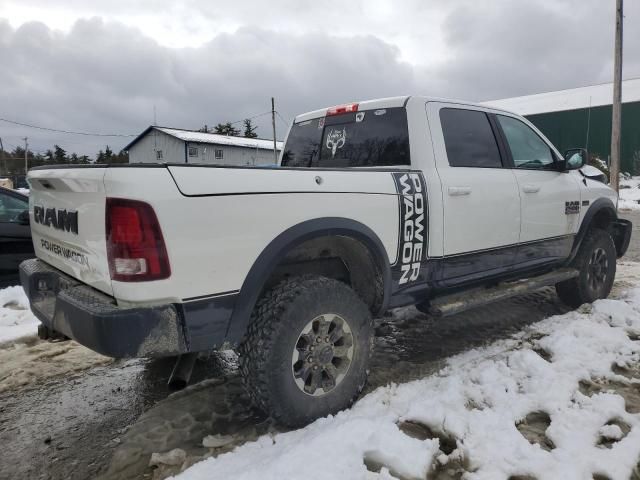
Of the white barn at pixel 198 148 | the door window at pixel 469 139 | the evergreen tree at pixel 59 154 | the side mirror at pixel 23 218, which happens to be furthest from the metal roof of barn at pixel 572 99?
the evergreen tree at pixel 59 154

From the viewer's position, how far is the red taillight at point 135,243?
2.02 meters

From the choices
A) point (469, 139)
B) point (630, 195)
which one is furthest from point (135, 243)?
point (630, 195)

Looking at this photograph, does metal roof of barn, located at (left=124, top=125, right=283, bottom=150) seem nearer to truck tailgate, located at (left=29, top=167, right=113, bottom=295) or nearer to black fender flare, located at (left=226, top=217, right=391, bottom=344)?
truck tailgate, located at (left=29, top=167, right=113, bottom=295)

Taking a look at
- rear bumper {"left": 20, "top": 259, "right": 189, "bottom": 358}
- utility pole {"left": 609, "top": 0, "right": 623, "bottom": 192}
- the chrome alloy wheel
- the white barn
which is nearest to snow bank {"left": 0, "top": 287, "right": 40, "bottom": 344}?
rear bumper {"left": 20, "top": 259, "right": 189, "bottom": 358}

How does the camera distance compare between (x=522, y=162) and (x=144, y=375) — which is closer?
(x=144, y=375)

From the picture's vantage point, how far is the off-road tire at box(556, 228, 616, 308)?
4656 millimetres

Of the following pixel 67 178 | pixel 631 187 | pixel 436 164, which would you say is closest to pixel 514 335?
pixel 436 164

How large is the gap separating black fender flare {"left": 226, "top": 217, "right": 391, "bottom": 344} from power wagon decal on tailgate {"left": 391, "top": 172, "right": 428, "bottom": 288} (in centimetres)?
27

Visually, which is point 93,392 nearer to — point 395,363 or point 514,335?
point 395,363

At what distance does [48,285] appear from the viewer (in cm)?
261

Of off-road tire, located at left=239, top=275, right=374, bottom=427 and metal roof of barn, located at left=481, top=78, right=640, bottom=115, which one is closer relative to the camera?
off-road tire, located at left=239, top=275, right=374, bottom=427

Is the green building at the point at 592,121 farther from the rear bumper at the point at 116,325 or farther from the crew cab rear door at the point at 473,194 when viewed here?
the rear bumper at the point at 116,325

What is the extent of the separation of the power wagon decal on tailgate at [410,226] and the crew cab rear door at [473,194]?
0.20 m

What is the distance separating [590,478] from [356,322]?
1.33 metres
